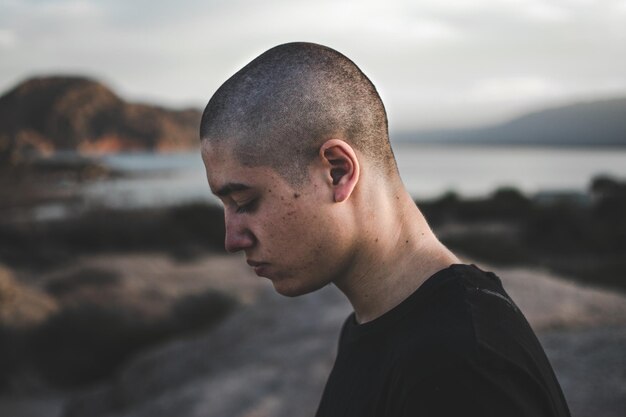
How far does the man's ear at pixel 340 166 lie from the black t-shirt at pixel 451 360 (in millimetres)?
272

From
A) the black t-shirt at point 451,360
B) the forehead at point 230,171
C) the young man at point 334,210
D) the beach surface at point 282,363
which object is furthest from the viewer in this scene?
the beach surface at point 282,363

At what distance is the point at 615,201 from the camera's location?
19.8 m

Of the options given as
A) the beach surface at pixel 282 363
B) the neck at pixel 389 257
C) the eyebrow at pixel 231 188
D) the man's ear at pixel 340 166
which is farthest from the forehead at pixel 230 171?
the beach surface at pixel 282 363

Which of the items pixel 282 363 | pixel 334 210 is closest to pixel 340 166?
pixel 334 210

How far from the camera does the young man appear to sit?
128 centimetres

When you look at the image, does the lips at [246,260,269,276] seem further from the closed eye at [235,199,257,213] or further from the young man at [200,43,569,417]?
the closed eye at [235,199,257,213]

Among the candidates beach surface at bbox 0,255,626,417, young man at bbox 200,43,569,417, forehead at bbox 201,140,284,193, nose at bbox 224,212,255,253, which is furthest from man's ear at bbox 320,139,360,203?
beach surface at bbox 0,255,626,417

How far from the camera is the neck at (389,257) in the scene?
54.2 inches

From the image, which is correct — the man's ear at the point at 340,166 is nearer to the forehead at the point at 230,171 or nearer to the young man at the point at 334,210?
the young man at the point at 334,210

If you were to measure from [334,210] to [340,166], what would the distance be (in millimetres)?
102

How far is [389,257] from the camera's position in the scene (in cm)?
141

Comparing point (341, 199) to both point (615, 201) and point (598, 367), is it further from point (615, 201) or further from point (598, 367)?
point (615, 201)

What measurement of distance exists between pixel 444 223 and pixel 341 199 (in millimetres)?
21785

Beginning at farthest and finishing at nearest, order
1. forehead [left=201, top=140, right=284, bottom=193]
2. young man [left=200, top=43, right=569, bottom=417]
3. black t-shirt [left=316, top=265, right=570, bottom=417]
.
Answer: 1. forehead [left=201, top=140, right=284, bottom=193]
2. young man [left=200, top=43, right=569, bottom=417]
3. black t-shirt [left=316, top=265, right=570, bottom=417]
